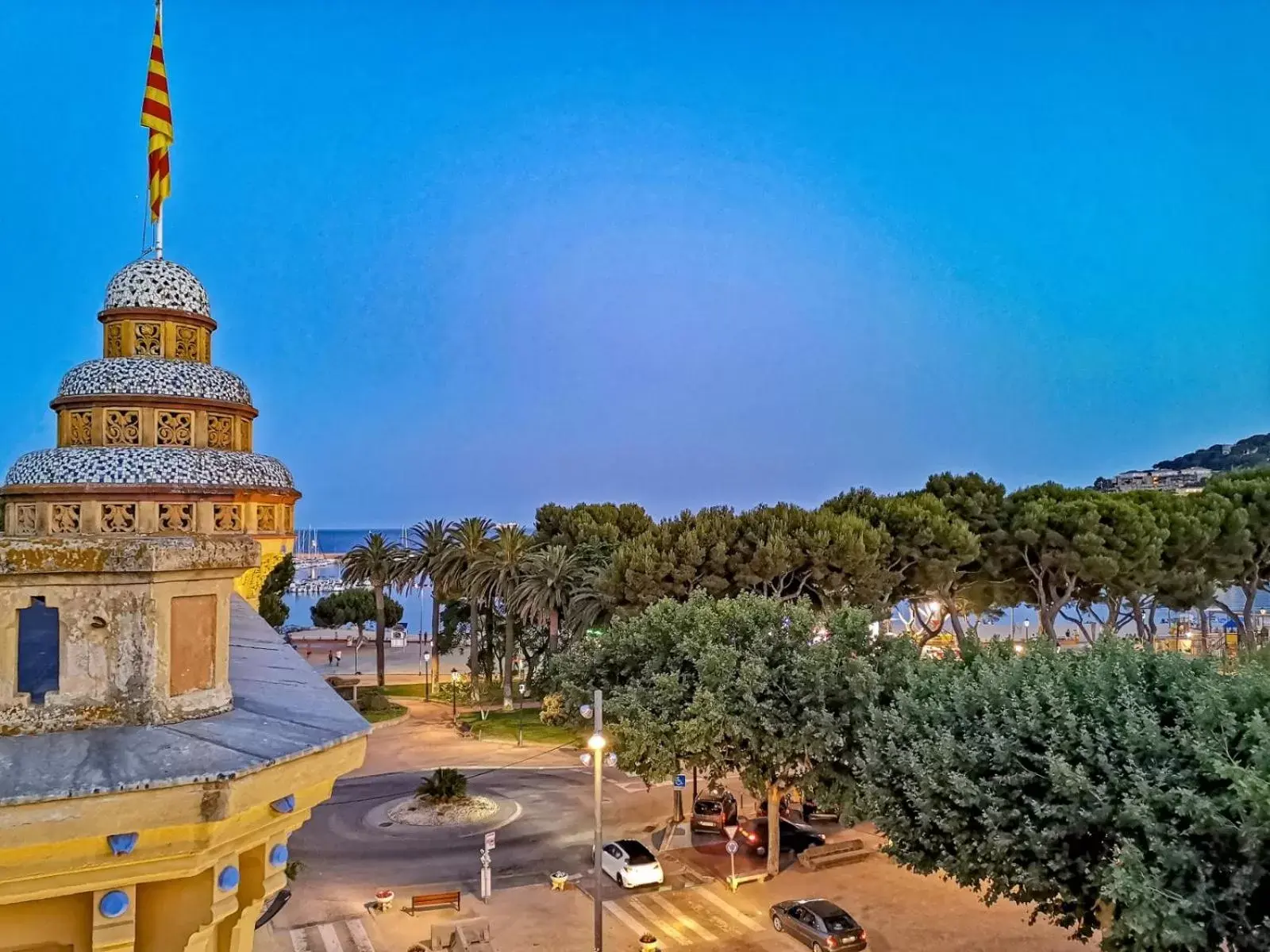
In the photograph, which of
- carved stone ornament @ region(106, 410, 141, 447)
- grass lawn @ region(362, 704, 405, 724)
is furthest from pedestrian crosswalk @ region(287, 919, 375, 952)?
grass lawn @ region(362, 704, 405, 724)

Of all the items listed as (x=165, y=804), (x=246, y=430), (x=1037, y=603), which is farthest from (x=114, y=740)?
(x=1037, y=603)

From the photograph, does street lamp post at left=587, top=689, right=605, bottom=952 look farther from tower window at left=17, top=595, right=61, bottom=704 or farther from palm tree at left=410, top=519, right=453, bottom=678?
palm tree at left=410, top=519, right=453, bottom=678

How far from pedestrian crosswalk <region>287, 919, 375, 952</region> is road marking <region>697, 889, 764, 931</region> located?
29.1 ft

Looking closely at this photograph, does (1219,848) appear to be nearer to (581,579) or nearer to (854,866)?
(854,866)

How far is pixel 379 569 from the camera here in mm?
49562

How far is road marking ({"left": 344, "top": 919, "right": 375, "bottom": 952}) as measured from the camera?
1950cm

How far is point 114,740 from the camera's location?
407cm

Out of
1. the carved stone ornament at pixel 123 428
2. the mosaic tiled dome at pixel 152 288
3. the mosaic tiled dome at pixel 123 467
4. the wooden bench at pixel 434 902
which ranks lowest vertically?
the wooden bench at pixel 434 902

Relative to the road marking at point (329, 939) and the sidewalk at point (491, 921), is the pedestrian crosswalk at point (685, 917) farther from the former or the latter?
the road marking at point (329, 939)

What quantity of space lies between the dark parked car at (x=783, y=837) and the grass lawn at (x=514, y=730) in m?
12.6

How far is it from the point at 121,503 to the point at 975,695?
19936mm

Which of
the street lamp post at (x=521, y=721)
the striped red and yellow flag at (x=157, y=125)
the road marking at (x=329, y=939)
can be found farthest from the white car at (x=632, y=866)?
the striped red and yellow flag at (x=157, y=125)

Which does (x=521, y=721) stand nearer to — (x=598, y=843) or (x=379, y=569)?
(x=379, y=569)

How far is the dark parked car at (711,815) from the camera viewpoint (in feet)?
90.2
